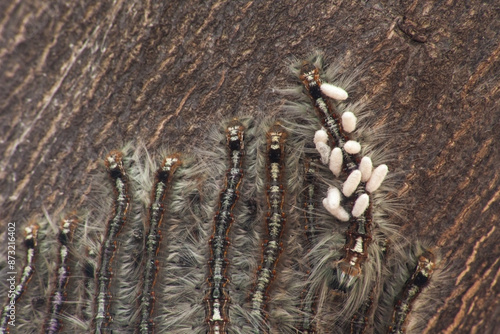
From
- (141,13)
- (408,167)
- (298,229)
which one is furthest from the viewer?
(298,229)

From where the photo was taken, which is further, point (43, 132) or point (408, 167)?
point (408, 167)

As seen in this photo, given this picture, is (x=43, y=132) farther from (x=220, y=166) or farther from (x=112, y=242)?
(x=220, y=166)

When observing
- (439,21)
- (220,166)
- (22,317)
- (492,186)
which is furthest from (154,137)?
(492,186)

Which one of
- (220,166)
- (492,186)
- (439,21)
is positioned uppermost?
(439,21)

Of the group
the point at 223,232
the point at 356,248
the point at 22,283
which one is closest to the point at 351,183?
the point at 356,248

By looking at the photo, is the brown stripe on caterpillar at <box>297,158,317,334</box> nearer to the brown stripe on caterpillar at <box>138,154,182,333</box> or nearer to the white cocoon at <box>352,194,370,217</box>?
the white cocoon at <box>352,194,370,217</box>
